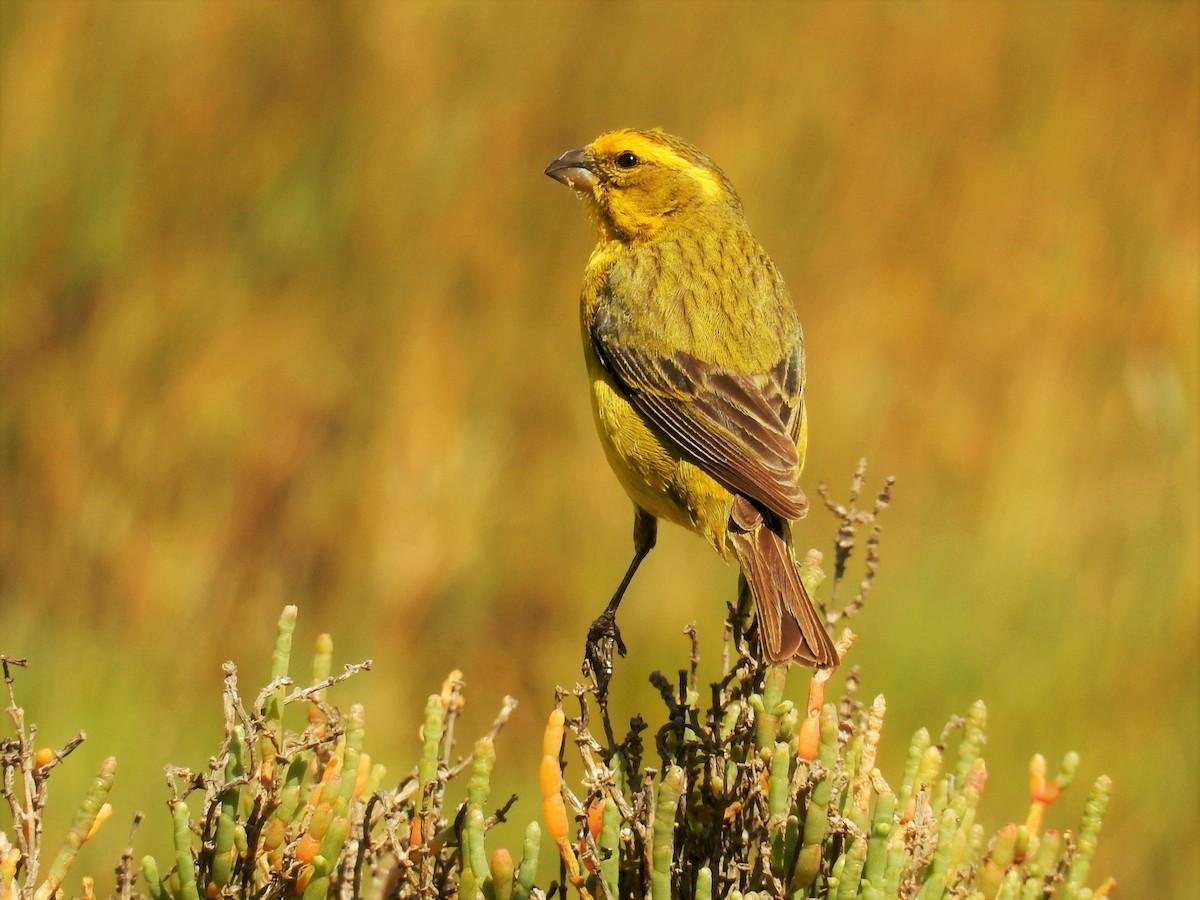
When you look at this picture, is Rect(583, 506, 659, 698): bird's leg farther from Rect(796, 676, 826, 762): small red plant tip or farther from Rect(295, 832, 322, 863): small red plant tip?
Rect(295, 832, 322, 863): small red plant tip

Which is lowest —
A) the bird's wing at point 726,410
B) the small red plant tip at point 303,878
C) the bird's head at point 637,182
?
the small red plant tip at point 303,878

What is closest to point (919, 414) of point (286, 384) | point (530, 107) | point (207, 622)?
point (530, 107)

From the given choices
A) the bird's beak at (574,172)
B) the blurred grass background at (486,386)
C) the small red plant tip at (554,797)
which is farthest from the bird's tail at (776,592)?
the blurred grass background at (486,386)

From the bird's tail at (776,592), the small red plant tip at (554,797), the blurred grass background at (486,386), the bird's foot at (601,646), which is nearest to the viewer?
the small red plant tip at (554,797)

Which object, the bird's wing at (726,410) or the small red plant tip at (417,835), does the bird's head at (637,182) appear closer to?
the bird's wing at (726,410)

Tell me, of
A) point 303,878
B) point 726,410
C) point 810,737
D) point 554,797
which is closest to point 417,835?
point 303,878

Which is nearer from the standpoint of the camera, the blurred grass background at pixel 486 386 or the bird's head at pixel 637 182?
the bird's head at pixel 637 182

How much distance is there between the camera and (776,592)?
325 centimetres

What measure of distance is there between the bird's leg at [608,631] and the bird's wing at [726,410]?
0.34m

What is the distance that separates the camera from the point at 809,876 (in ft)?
8.15

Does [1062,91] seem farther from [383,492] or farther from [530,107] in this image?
[383,492]

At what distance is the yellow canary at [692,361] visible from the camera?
141 inches

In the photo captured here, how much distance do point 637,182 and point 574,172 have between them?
0.18 m

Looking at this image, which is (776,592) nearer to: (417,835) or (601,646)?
(601,646)
